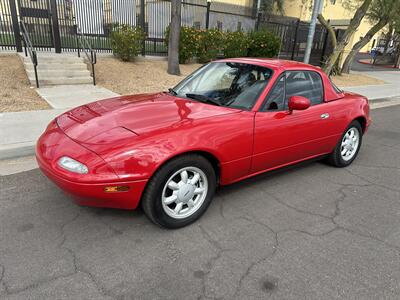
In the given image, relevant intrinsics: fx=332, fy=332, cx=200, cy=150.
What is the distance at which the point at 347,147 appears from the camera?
15.4 feet

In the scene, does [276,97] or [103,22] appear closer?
[276,97]

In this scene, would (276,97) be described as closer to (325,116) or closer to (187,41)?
(325,116)

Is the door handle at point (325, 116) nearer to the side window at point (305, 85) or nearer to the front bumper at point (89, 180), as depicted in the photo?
the side window at point (305, 85)

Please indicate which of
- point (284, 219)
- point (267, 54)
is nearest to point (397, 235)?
point (284, 219)

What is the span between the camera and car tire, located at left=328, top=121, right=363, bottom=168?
4.54 meters

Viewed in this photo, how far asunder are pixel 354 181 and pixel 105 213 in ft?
10.3

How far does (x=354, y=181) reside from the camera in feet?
14.2

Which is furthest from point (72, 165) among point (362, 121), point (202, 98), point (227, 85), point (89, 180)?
point (362, 121)

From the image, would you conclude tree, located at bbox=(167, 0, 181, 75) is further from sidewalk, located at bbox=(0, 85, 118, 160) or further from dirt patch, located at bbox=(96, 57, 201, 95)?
sidewalk, located at bbox=(0, 85, 118, 160)

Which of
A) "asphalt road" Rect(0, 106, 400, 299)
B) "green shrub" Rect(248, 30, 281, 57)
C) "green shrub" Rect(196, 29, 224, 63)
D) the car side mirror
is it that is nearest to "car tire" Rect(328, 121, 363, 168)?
"asphalt road" Rect(0, 106, 400, 299)

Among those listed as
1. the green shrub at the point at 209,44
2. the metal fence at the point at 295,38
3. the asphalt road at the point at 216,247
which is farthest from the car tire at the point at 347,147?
the metal fence at the point at 295,38

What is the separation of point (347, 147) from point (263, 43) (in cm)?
1024

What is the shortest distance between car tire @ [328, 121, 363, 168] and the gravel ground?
582 centimetres

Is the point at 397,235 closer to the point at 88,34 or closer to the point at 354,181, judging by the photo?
the point at 354,181
